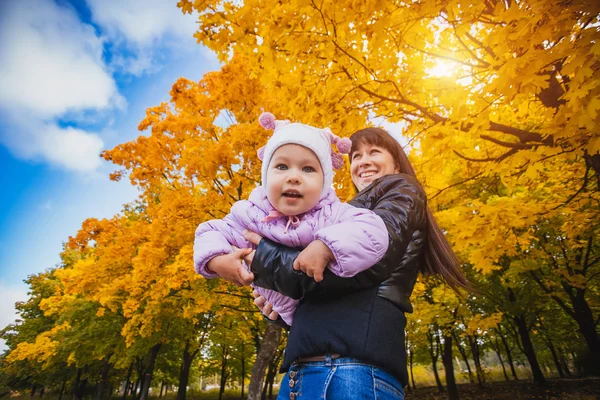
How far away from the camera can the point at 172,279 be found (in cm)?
577

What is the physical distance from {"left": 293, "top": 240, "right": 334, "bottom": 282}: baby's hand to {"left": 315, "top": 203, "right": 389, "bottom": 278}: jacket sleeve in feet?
0.09

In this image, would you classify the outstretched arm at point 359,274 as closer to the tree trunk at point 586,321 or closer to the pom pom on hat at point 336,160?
the pom pom on hat at point 336,160

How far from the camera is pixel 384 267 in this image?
3.81 feet

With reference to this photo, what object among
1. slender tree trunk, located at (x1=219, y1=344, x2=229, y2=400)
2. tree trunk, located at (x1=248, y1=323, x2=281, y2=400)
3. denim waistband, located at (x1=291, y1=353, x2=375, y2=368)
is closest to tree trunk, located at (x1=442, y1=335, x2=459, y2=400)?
tree trunk, located at (x1=248, y1=323, x2=281, y2=400)

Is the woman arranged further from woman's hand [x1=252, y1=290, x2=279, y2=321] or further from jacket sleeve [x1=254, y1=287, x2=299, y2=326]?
woman's hand [x1=252, y1=290, x2=279, y2=321]

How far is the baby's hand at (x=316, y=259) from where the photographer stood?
1.09 m

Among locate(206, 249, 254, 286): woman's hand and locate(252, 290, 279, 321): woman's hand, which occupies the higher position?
locate(206, 249, 254, 286): woman's hand

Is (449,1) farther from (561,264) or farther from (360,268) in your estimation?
(561,264)

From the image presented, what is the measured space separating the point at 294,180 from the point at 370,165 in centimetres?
86

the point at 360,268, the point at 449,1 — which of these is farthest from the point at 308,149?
the point at 449,1

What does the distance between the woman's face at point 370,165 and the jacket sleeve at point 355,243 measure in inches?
34.6

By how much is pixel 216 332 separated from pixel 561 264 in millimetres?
16733

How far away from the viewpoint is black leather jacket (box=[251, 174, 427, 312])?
3.77ft

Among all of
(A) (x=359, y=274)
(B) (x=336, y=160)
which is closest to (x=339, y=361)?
(A) (x=359, y=274)
